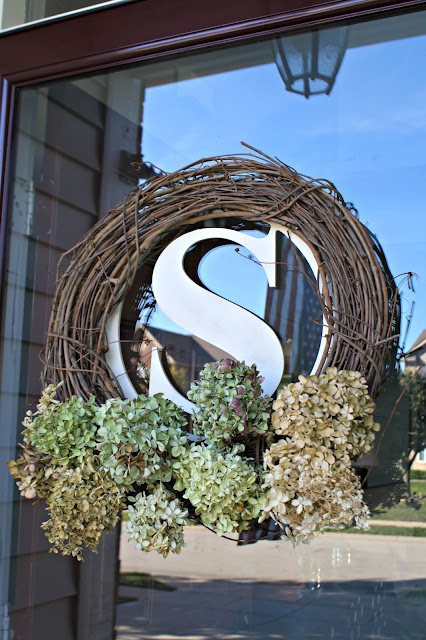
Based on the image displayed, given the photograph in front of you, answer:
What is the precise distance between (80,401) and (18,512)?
0.41 m

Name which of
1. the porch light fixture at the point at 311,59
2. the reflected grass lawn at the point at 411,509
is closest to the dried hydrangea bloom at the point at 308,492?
the reflected grass lawn at the point at 411,509

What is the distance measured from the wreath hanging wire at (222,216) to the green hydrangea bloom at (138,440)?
14cm

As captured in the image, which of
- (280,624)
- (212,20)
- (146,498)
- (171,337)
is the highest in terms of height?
(212,20)

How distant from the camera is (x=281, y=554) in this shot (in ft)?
4.44

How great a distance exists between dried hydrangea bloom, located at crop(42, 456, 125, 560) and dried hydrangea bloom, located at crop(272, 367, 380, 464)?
0.38m

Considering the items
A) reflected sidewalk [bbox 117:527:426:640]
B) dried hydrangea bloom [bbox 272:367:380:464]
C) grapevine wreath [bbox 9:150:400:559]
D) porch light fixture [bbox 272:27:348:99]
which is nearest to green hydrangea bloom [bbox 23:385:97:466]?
grapevine wreath [bbox 9:150:400:559]

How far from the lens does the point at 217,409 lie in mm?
1273

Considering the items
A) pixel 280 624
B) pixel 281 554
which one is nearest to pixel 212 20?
pixel 281 554

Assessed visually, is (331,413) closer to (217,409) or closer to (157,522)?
(217,409)

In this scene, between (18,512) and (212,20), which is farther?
(18,512)

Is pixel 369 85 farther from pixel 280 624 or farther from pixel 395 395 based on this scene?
pixel 280 624

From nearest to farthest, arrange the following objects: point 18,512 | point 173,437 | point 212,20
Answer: point 173,437 < point 212,20 < point 18,512

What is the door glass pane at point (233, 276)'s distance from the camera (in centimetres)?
130

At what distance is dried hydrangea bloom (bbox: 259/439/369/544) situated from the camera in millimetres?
1145
